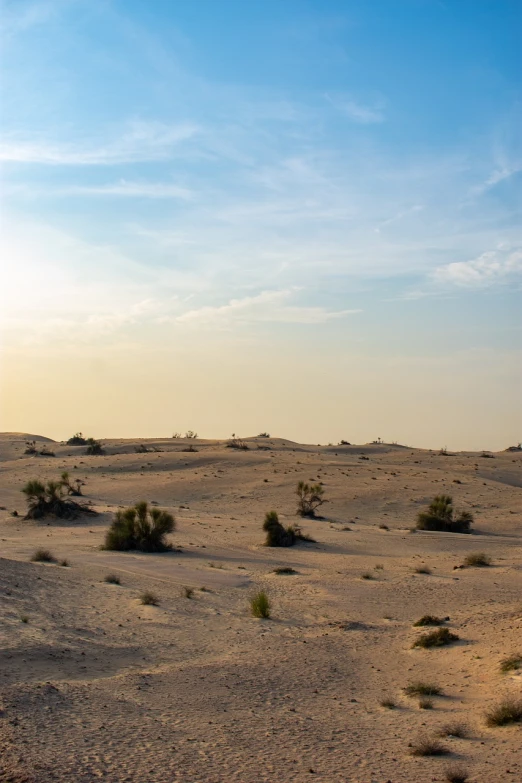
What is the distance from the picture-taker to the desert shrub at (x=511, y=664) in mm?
11742

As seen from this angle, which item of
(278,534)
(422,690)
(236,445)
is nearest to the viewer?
(422,690)

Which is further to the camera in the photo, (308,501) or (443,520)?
(308,501)

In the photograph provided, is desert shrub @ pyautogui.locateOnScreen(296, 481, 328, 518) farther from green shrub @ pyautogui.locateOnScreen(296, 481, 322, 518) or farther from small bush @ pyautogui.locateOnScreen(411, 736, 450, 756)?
small bush @ pyautogui.locateOnScreen(411, 736, 450, 756)

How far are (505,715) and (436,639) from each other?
4312mm

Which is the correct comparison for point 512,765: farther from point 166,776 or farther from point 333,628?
point 333,628

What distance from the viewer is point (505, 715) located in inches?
376

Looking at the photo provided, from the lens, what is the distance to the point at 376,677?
12.0m

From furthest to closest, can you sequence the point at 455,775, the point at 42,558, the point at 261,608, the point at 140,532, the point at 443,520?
the point at 443,520, the point at 140,532, the point at 42,558, the point at 261,608, the point at 455,775

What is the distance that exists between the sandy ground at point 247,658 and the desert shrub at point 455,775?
0.27 ft

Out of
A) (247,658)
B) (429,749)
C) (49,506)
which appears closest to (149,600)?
(247,658)

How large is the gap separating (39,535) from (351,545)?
1124 centimetres

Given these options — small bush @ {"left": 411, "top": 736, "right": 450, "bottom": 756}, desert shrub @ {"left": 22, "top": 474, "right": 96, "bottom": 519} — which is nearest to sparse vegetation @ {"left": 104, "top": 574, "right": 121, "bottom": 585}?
small bush @ {"left": 411, "top": 736, "right": 450, "bottom": 756}

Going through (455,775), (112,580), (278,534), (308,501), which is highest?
(308,501)

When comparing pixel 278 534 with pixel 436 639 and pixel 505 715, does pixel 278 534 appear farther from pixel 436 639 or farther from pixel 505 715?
pixel 505 715
